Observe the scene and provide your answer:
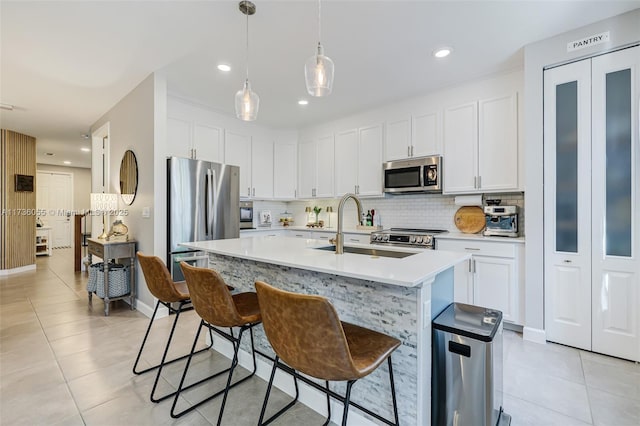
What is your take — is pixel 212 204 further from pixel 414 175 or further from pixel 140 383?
pixel 414 175

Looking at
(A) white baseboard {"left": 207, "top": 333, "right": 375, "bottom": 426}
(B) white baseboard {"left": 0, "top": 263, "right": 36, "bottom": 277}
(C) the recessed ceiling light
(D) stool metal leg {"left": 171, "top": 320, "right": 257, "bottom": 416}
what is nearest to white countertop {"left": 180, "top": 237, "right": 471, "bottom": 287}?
(D) stool metal leg {"left": 171, "top": 320, "right": 257, "bottom": 416}

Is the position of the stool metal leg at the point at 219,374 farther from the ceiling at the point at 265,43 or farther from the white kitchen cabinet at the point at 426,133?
the white kitchen cabinet at the point at 426,133

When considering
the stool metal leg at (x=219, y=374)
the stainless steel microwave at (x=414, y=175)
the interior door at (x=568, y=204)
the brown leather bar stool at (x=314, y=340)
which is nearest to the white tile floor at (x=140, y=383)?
the stool metal leg at (x=219, y=374)

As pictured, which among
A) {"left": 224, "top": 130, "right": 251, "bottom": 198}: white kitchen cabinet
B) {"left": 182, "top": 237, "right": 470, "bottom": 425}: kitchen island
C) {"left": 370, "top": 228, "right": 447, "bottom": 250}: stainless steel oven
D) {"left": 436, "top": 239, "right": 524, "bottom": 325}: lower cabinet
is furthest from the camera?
{"left": 224, "top": 130, "right": 251, "bottom": 198}: white kitchen cabinet

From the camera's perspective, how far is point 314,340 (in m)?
1.10

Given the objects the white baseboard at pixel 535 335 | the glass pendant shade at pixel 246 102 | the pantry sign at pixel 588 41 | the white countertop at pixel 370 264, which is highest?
the pantry sign at pixel 588 41

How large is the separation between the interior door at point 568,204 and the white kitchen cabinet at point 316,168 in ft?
9.50

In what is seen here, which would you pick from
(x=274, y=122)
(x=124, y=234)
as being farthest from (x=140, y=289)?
(x=274, y=122)

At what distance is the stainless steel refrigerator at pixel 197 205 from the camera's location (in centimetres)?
339

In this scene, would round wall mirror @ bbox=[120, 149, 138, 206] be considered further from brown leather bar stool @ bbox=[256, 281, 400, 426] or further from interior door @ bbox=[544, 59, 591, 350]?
interior door @ bbox=[544, 59, 591, 350]

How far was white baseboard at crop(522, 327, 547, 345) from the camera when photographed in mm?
2648

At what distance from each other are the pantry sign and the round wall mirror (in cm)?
469

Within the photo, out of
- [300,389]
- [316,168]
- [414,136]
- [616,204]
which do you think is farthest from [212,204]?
[616,204]

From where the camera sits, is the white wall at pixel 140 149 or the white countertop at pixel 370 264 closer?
the white countertop at pixel 370 264
